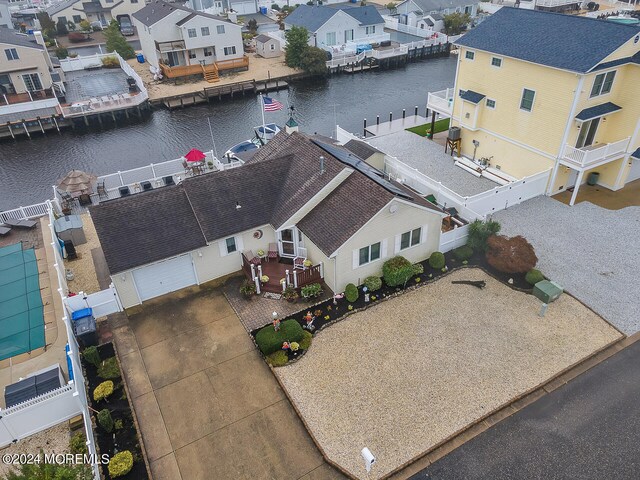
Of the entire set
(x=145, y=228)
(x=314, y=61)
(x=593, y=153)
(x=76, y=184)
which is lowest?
(x=76, y=184)

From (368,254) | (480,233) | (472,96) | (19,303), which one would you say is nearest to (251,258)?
(368,254)

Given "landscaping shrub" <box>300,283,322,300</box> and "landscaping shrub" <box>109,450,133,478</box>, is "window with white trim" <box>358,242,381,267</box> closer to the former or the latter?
"landscaping shrub" <box>300,283,322,300</box>

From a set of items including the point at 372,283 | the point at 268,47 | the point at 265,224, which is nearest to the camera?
the point at 372,283

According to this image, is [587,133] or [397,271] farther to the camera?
[587,133]

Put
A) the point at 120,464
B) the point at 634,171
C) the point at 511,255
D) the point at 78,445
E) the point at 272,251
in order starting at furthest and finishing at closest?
the point at 634,171
the point at 272,251
the point at 511,255
the point at 78,445
the point at 120,464

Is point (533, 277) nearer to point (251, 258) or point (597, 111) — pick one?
point (597, 111)

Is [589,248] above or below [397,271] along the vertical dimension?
below

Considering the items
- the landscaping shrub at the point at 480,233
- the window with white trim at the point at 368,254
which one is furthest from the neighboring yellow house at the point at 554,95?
the window with white trim at the point at 368,254
